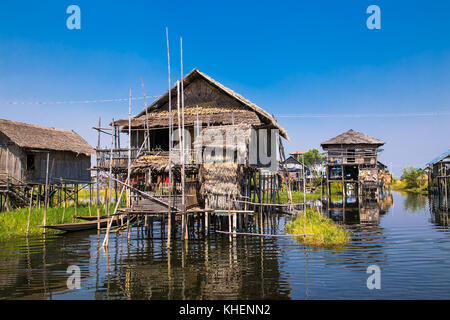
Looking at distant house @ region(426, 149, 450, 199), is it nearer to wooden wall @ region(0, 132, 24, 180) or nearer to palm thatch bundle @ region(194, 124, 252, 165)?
palm thatch bundle @ region(194, 124, 252, 165)

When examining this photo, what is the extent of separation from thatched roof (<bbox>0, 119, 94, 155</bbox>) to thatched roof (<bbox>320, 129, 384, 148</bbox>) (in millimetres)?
23576

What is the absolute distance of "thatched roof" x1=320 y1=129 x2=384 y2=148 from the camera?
3469 cm

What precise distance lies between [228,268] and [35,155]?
61.1 feet

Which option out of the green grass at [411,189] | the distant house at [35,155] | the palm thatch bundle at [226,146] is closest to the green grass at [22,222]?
the distant house at [35,155]

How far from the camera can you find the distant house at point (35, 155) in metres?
21.9

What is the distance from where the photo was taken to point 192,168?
14703 mm

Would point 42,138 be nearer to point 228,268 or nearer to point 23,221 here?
point 23,221

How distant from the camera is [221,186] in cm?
1423

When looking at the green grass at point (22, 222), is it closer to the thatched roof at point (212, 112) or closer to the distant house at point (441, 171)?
the thatched roof at point (212, 112)

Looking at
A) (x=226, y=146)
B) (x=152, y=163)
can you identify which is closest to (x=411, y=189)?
(x=226, y=146)
